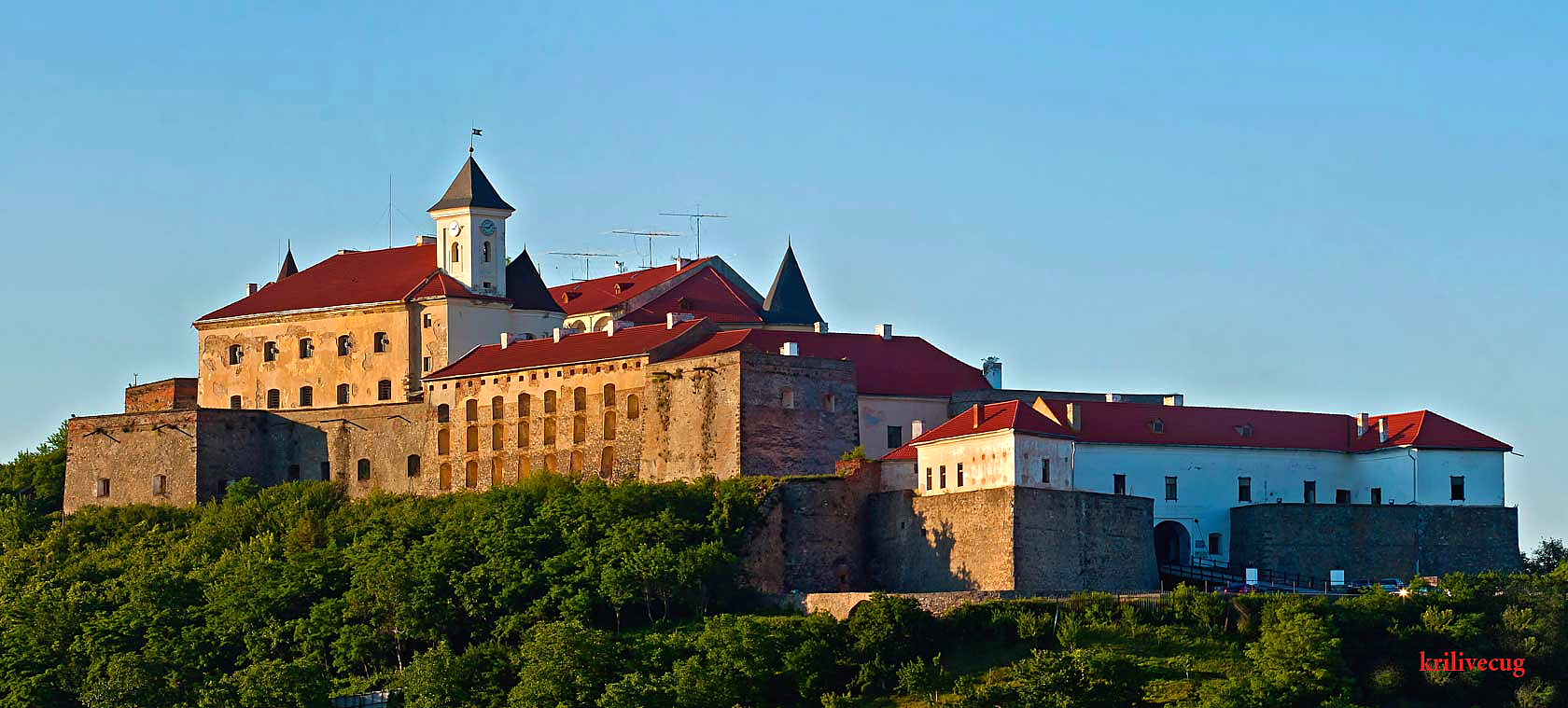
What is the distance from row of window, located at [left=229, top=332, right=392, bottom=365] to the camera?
316 feet

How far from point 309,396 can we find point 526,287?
7.75 metres

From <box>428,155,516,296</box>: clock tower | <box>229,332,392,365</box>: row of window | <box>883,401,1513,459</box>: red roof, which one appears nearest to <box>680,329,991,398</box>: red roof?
<box>883,401,1513,459</box>: red roof

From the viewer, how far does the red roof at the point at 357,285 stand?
9644cm

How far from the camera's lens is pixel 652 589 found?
79.9 meters

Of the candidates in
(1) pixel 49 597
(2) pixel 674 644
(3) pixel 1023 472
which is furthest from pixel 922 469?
(1) pixel 49 597

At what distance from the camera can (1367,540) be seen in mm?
84562

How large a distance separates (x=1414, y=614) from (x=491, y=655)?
23.8 metres

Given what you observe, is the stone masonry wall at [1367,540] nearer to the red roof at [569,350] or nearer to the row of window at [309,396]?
the red roof at [569,350]

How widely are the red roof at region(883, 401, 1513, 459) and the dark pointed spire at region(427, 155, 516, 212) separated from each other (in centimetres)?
1906

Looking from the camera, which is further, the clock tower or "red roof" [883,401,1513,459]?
the clock tower

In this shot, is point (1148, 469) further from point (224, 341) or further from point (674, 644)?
point (224, 341)

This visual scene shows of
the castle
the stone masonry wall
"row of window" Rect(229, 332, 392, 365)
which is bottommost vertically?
the stone masonry wall

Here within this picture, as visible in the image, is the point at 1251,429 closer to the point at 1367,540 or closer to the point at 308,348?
the point at 1367,540

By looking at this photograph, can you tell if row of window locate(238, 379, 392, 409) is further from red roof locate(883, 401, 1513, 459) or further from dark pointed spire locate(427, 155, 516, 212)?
red roof locate(883, 401, 1513, 459)
